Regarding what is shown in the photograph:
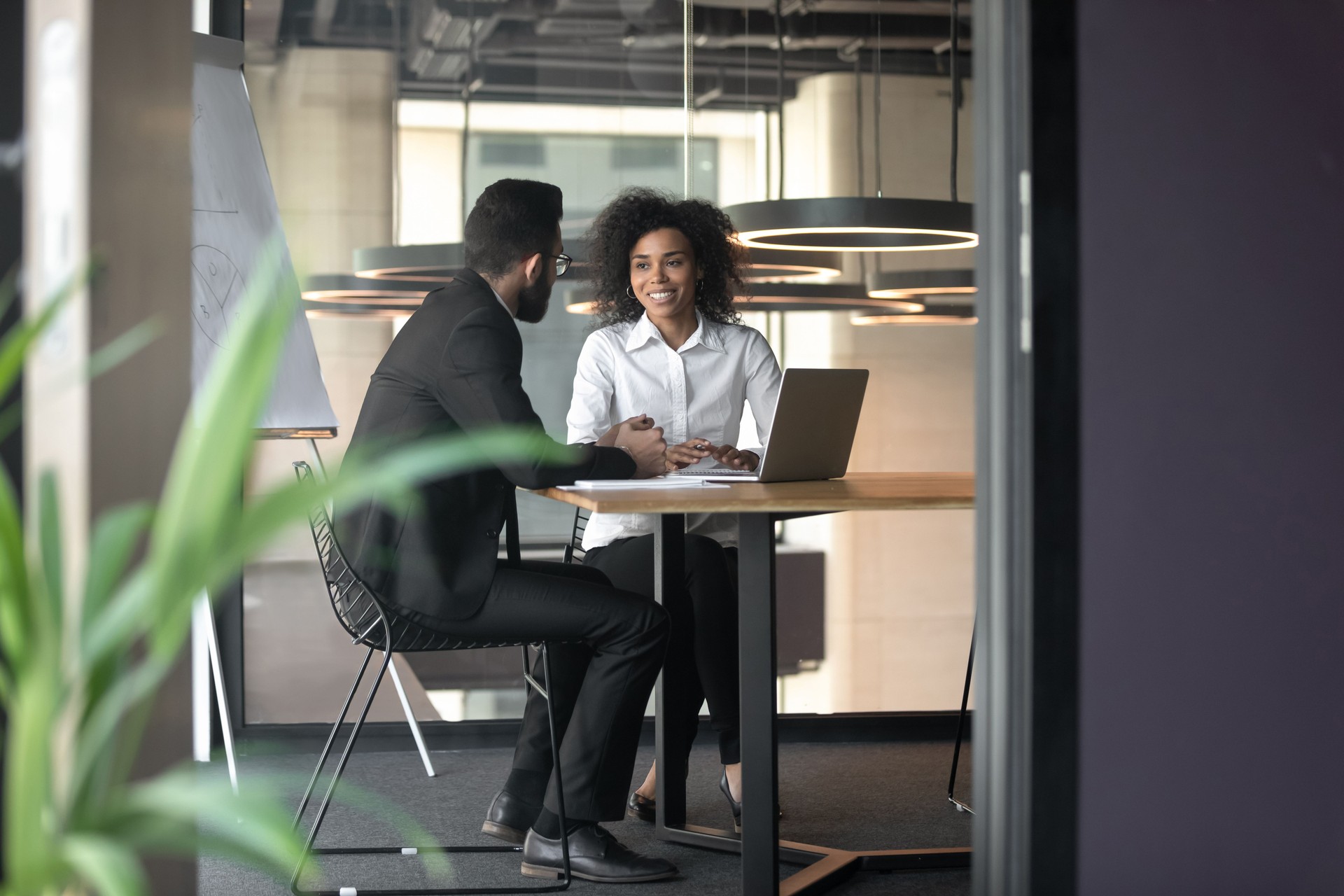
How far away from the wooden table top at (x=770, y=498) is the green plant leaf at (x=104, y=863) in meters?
1.35

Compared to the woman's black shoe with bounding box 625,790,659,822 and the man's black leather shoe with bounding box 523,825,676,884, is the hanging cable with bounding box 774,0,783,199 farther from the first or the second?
the man's black leather shoe with bounding box 523,825,676,884

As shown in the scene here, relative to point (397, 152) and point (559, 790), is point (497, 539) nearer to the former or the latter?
point (559, 790)

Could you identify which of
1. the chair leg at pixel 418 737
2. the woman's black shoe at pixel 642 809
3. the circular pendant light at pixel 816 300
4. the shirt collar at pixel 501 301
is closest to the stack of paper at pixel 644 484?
the shirt collar at pixel 501 301

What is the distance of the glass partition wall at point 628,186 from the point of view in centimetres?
404

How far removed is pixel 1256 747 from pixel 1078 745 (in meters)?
0.28

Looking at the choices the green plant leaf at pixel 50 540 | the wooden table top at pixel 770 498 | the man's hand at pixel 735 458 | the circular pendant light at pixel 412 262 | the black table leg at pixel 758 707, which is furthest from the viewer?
the circular pendant light at pixel 412 262

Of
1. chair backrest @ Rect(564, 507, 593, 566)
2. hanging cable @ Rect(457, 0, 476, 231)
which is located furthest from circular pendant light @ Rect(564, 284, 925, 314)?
hanging cable @ Rect(457, 0, 476, 231)

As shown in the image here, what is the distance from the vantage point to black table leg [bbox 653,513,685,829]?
2910 millimetres

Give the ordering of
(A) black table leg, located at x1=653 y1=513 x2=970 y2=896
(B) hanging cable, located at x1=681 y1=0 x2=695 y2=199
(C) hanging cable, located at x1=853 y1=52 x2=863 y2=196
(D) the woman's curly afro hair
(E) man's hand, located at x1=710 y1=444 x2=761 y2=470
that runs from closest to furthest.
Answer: (A) black table leg, located at x1=653 y1=513 x2=970 y2=896
(E) man's hand, located at x1=710 y1=444 x2=761 y2=470
(D) the woman's curly afro hair
(B) hanging cable, located at x1=681 y1=0 x2=695 y2=199
(C) hanging cable, located at x1=853 y1=52 x2=863 y2=196

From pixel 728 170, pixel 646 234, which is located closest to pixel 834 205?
pixel 646 234

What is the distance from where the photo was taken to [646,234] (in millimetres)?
3545

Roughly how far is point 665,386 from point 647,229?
0.58 m

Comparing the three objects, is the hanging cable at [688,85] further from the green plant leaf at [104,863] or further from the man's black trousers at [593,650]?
the green plant leaf at [104,863]

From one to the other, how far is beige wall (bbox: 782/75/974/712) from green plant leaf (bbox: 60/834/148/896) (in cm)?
344
